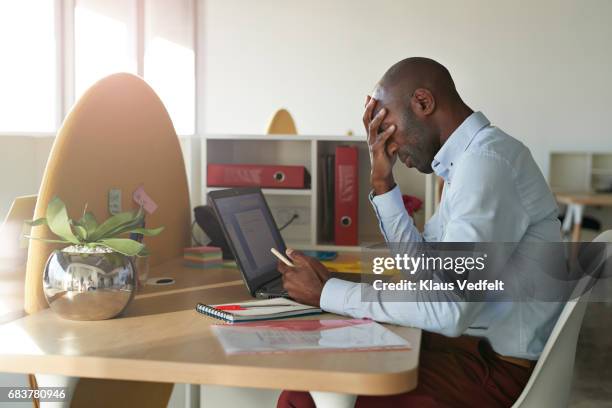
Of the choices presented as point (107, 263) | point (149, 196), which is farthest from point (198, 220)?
point (107, 263)

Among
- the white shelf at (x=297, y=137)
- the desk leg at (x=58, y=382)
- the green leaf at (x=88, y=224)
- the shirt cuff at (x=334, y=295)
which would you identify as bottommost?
the desk leg at (x=58, y=382)

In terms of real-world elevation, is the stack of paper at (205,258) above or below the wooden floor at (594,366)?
above

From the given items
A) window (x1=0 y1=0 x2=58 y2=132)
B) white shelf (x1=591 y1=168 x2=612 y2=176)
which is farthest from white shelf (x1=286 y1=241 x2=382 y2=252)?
white shelf (x1=591 y1=168 x2=612 y2=176)

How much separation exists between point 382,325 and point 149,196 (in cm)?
92

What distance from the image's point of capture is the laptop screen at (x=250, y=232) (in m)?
1.66

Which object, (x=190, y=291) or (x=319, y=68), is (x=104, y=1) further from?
(x=190, y=291)

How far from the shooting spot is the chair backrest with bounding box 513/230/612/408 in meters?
1.26

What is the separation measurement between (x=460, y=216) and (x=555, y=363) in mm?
314

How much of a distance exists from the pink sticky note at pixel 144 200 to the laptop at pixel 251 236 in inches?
11.1

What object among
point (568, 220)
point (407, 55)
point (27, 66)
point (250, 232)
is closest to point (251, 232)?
point (250, 232)

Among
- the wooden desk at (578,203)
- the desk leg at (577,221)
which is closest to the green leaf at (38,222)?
the wooden desk at (578,203)

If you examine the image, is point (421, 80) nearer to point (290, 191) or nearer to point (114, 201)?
point (114, 201)

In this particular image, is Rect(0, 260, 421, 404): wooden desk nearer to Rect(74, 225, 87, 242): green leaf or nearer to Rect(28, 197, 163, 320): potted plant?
Rect(28, 197, 163, 320): potted plant

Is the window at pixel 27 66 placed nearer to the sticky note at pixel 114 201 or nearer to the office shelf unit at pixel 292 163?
the office shelf unit at pixel 292 163
